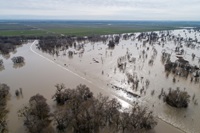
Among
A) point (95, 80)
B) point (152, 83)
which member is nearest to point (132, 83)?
point (152, 83)

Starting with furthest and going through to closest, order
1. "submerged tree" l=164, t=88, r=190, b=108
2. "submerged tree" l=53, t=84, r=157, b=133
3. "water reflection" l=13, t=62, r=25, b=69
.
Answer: "water reflection" l=13, t=62, r=25, b=69 → "submerged tree" l=164, t=88, r=190, b=108 → "submerged tree" l=53, t=84, r=157, b=133

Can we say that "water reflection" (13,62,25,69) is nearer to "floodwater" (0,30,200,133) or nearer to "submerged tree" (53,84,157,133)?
"floodwater" (0,30,200,133)

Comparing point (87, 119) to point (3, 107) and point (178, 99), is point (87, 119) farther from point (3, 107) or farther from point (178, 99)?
point (178, 99)

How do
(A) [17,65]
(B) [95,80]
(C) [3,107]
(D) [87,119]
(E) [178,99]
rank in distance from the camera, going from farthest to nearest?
(A) [17,65] < (B) [95,80] < (E) [178,99] < (C) [3,107] < (D) [87,119]

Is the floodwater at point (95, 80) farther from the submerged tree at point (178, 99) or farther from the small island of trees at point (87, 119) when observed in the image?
the small island of trees at point (87, 119)

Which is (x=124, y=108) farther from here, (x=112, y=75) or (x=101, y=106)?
(x=112, y=75)

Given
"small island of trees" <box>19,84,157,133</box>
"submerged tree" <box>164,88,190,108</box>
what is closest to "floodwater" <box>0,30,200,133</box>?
"submerged tree" <box>164,88,190,108</box>

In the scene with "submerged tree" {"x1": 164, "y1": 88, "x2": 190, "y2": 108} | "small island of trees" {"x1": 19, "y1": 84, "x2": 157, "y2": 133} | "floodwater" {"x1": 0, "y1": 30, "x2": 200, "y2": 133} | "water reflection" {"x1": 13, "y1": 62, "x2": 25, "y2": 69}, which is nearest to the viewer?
"small island of trees" {"x1": 19, "y1": 84, "x2": 157, "y2": 133}

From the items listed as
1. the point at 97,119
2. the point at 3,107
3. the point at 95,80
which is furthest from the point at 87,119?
the point at 95,80
